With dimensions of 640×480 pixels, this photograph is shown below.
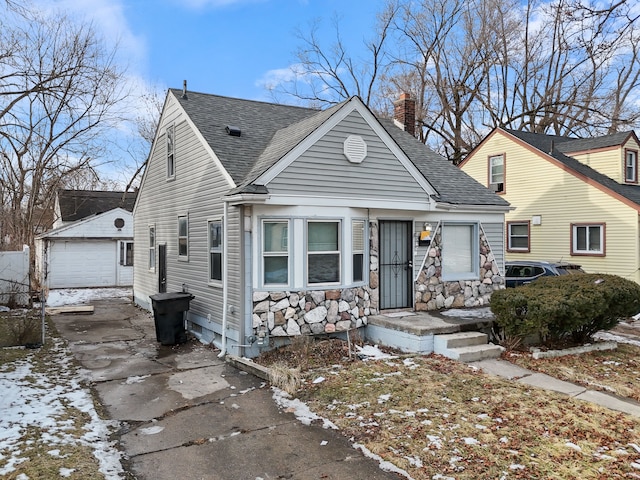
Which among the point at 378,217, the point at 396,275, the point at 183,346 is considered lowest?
the point at 183,346

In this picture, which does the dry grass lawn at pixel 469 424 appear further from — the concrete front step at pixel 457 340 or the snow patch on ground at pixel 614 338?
the snow patch on ground at pixel 614 338

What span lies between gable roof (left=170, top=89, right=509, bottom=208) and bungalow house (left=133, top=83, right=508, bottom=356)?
5cm

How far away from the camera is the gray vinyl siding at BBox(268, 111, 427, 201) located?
27.6 feet

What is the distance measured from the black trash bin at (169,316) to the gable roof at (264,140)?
2975mm

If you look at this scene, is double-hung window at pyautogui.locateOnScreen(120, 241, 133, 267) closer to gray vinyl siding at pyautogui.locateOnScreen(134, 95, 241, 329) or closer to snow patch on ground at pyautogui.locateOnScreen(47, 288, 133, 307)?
snow patch on ground at pyautogui.locateOnScreen(47, 288, 133, 307)

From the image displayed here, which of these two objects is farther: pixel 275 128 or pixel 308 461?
pixel 275 128

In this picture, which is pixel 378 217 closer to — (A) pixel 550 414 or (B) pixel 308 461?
(A) pixel 550 414

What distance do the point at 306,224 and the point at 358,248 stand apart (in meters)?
1.31

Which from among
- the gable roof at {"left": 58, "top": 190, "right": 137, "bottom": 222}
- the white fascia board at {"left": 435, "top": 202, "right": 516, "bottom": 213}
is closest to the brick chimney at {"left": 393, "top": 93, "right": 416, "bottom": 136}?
the white fascia board at {"left": 435, "top": 202, "right": 516, "bottom": 213}

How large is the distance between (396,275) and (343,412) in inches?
195

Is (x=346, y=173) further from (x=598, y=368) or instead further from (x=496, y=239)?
(x=598, y=368)

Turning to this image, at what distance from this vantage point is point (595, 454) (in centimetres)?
443

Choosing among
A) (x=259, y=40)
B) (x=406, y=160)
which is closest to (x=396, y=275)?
(x=406, y=160)

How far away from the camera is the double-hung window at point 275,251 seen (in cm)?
836
